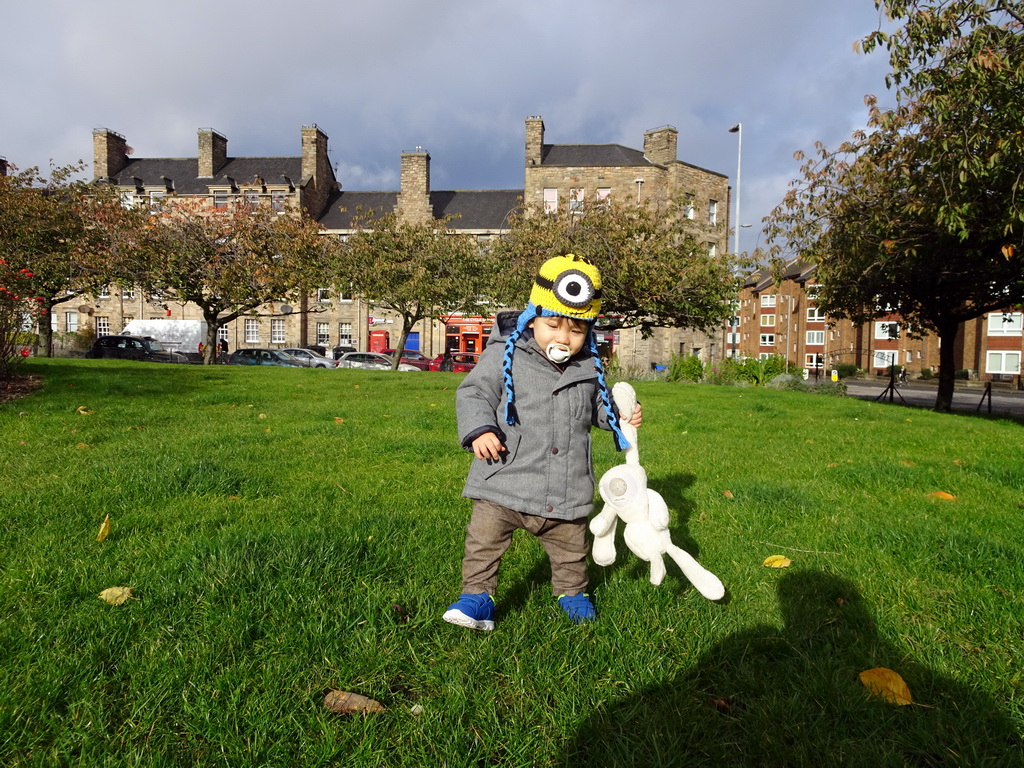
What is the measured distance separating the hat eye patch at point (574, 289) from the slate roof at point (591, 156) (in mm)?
45298

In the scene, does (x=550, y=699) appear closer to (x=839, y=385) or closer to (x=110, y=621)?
(x=110, y=621)

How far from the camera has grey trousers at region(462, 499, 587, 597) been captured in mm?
2672

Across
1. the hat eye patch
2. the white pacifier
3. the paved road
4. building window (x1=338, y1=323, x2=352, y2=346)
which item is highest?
building window (x1=338, y1=323, x2=352, y2=346)

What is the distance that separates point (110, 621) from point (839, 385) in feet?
73.8

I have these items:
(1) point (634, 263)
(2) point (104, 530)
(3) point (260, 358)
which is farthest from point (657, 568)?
(3) point (260, 358)

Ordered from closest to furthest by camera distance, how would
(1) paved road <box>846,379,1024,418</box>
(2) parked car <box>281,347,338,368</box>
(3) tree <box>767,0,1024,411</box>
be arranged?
(3) tree <box>767,0,1024,411</box>, (1) paved road <box>846,379,1024,418</box>, (2) parked car <box>281,347,338,368</box>

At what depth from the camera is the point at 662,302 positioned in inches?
949

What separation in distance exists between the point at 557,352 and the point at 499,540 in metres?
0.86

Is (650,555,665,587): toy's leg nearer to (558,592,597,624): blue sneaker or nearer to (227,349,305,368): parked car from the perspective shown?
(558,592,597,624): blue sneaker

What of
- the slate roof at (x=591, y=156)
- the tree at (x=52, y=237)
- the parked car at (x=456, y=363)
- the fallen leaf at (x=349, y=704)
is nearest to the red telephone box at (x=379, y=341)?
the parked car at (x=456, y=363)

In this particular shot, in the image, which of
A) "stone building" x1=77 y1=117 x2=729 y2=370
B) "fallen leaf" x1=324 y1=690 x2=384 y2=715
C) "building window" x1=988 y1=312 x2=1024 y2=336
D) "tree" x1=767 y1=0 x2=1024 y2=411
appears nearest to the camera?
"fallen leaf" x1=324 y1=690 x2=384 y2=715

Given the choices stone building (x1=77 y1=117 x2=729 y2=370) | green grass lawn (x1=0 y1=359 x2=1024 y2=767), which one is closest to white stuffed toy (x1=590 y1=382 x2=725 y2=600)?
green grass lawn (x1=0 y1=359 x2=1024 y2=767)

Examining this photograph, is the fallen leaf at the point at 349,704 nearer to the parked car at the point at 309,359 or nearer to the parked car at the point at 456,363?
the parked car at the point at 456,363

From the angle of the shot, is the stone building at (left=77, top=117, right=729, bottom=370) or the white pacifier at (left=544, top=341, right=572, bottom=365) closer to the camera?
the white pacifier at (left=544, top=341, right=572, bottom=365)
